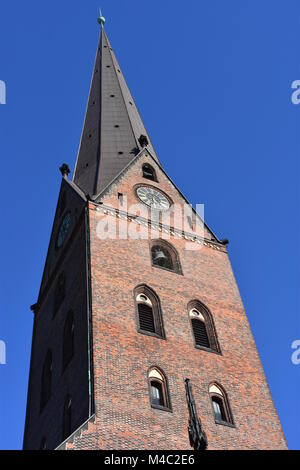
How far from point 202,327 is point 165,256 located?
3368 mm

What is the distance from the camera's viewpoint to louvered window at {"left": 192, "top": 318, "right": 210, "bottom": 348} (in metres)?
22.2

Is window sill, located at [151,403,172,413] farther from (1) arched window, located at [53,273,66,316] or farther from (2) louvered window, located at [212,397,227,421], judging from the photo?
Result: (1) arched window, located at [53,273,66,316]

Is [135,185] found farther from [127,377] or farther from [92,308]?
[127,377]

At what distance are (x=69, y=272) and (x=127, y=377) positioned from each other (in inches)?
263

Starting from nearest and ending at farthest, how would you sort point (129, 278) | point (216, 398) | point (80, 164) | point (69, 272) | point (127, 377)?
point (127, 377), point (216, 398), point (129, 278), point (69, 272), point (80, 164)

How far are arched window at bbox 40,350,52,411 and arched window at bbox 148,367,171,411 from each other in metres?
4.55

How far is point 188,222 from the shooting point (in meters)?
28.0

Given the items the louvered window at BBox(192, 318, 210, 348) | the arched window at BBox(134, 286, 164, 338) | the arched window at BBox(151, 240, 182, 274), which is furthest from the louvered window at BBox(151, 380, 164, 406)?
the arched window at BBox(151, 240, 182, 274)

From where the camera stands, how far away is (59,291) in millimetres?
25578

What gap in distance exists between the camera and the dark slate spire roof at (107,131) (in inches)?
1184

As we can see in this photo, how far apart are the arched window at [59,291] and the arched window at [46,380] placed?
1.73m

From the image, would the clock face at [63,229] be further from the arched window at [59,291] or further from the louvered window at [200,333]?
the louvered window at [200,333]
